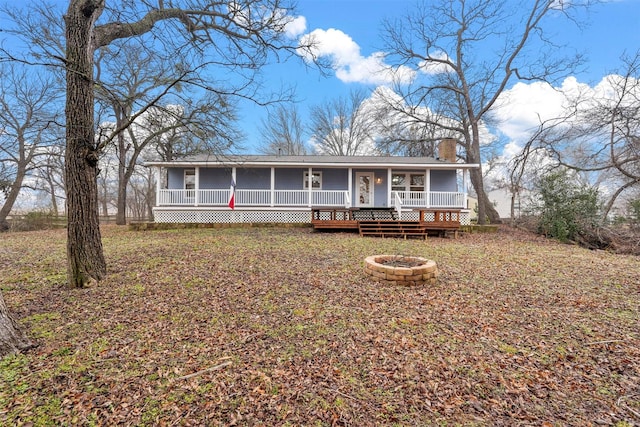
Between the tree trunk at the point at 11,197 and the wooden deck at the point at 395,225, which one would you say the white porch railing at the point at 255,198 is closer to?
the wooden deck at the point at 395,225

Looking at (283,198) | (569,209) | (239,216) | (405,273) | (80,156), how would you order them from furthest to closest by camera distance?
(283,198) < (239,216) < (569,209) < (405,273) < (80,156)

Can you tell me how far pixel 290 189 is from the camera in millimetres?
14875

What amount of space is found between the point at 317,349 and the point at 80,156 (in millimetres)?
5011

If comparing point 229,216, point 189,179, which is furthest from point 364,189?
point 189,179

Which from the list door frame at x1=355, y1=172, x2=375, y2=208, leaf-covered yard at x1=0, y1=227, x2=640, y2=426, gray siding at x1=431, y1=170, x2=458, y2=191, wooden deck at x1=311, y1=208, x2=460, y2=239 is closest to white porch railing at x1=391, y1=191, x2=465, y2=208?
gray siding at x1=431, y1=170, x2=458, y2=191

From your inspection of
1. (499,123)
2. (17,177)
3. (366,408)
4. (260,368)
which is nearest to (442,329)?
(366,408)

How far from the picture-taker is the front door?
15125 millimetres

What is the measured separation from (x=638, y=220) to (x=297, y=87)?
13.5 m

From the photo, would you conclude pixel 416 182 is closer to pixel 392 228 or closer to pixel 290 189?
pixel 392 228

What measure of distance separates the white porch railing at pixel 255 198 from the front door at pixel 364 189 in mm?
1586

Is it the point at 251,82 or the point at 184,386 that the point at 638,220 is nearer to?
the point at 251,82

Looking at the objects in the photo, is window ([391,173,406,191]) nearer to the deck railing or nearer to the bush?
the deck railing

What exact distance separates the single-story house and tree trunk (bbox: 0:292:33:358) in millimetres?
9574

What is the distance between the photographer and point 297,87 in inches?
246
